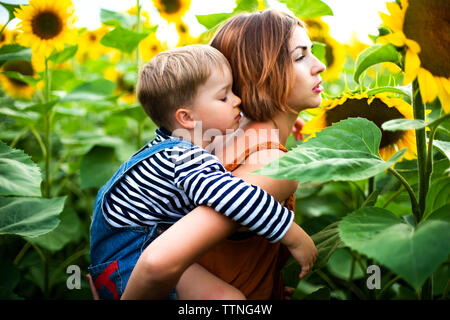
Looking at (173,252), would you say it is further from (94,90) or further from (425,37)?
(94,90)

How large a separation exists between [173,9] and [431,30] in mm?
1658

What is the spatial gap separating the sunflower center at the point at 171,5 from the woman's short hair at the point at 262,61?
1.17 meters

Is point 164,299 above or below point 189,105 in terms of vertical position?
below

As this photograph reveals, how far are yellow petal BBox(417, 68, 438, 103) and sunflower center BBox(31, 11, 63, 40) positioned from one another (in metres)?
1.27

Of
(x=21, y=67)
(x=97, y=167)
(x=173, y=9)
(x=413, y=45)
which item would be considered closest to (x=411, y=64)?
(x=413, y=45)

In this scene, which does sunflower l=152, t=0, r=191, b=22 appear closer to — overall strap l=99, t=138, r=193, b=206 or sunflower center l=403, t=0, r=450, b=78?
overall strap l=99, t=138, r=193, b=206

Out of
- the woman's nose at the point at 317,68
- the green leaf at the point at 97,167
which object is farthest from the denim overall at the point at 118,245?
the green leaf at the point at 97,167

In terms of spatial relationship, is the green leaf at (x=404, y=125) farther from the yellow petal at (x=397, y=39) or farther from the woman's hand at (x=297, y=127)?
the woman's hand at (x=297, y=127)

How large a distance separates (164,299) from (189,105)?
461 millimetres

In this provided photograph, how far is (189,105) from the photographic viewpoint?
1059 mm

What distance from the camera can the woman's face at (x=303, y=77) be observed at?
1083 mm

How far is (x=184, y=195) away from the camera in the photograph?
972 mm
